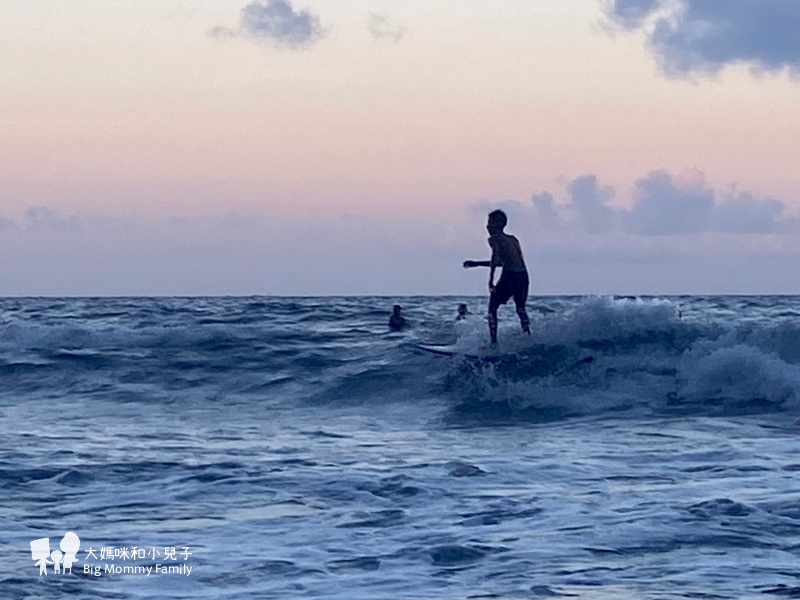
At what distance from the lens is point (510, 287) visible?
573 inches

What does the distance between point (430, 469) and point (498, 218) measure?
603 centimetres

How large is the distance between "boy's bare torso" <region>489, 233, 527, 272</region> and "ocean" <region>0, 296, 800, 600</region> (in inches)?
45.8

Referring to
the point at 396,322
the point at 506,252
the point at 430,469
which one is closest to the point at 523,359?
the point at 506,252

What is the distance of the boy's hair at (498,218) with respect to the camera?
14.5 meters

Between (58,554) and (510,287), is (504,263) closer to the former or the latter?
(510,287)

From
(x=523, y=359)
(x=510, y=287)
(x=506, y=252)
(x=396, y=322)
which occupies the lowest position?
(x=523, y=359)

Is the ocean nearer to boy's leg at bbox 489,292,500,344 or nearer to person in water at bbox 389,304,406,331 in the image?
boy's leg at bbox 489,292,500,344

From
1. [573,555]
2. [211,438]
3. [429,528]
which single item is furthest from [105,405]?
[573,555]

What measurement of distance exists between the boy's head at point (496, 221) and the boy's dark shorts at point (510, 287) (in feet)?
1.74

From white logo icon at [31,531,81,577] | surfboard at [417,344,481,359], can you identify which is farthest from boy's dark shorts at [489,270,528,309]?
white logo icon at [31,531,81,577]

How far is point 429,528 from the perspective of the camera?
6945 millimetres

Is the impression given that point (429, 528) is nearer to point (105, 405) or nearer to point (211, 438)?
point (211, 438)

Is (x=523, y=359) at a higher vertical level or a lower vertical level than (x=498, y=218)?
lower

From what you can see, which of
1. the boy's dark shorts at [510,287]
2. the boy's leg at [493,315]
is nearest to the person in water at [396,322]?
the boy's leg at [493,315]
